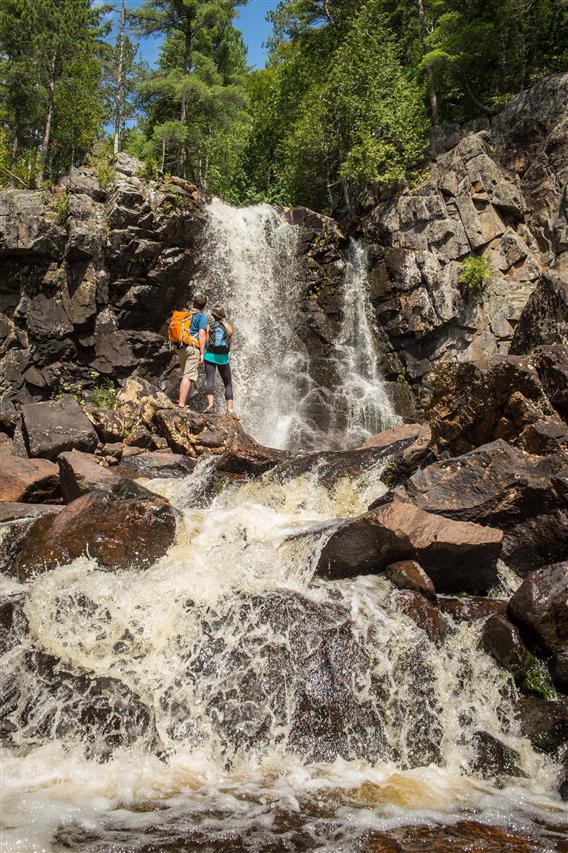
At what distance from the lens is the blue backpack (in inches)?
583

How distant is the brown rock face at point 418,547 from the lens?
23.6 ft

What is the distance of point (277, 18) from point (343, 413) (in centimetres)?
3119

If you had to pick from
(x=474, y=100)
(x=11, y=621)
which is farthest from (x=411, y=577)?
(x=474, y=100)

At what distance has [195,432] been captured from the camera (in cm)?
1399

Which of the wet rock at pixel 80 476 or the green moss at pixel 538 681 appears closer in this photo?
the green moss at pixel 538 681

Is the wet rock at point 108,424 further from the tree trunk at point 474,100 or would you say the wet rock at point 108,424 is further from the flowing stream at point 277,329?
the tree trunk at point 474,100

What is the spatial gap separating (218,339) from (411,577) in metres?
9.24

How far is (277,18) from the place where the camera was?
3797cm

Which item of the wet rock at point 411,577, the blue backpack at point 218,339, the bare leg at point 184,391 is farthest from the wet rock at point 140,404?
the wet rock at point 411,577

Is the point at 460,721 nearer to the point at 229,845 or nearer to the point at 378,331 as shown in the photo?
the point at 229,845

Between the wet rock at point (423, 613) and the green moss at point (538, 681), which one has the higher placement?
the wet rock at point (423, 613)

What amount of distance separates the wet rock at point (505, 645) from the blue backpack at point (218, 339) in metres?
9.98

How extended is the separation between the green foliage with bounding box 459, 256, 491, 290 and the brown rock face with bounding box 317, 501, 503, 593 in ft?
48.6

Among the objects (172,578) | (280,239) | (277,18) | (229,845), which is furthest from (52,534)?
(277,18)
